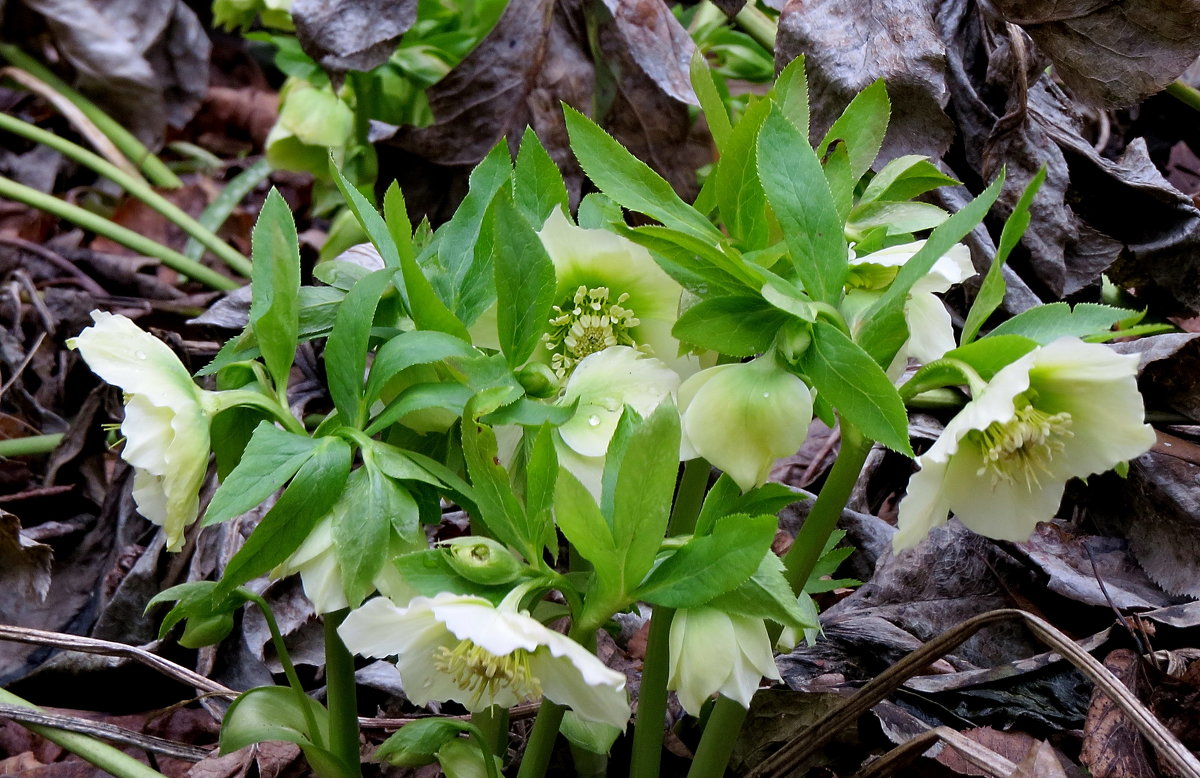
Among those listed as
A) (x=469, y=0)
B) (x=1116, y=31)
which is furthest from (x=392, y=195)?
(x=469, y=0)

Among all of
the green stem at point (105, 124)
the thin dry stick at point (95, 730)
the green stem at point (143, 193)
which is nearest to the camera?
the thin dry stick at point (95, 730)

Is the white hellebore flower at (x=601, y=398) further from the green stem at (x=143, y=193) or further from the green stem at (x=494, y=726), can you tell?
the green stem at (x=143, y=193)

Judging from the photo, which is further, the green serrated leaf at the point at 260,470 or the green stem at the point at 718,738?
the green stem at the point at 718,738

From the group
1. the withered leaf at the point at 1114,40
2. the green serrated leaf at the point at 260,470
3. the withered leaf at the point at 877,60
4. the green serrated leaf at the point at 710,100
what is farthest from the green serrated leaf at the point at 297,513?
the withered leaf at the point at 1114,40

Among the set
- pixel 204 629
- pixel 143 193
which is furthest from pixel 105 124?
pixel 204 629

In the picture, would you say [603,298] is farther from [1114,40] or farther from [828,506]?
[1114,40]

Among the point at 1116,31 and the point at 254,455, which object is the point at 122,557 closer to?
the point at 254,455

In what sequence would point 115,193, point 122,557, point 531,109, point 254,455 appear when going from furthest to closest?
1. point 115,193
2. point 531,109
3. point 122,557
4. point 254,455
